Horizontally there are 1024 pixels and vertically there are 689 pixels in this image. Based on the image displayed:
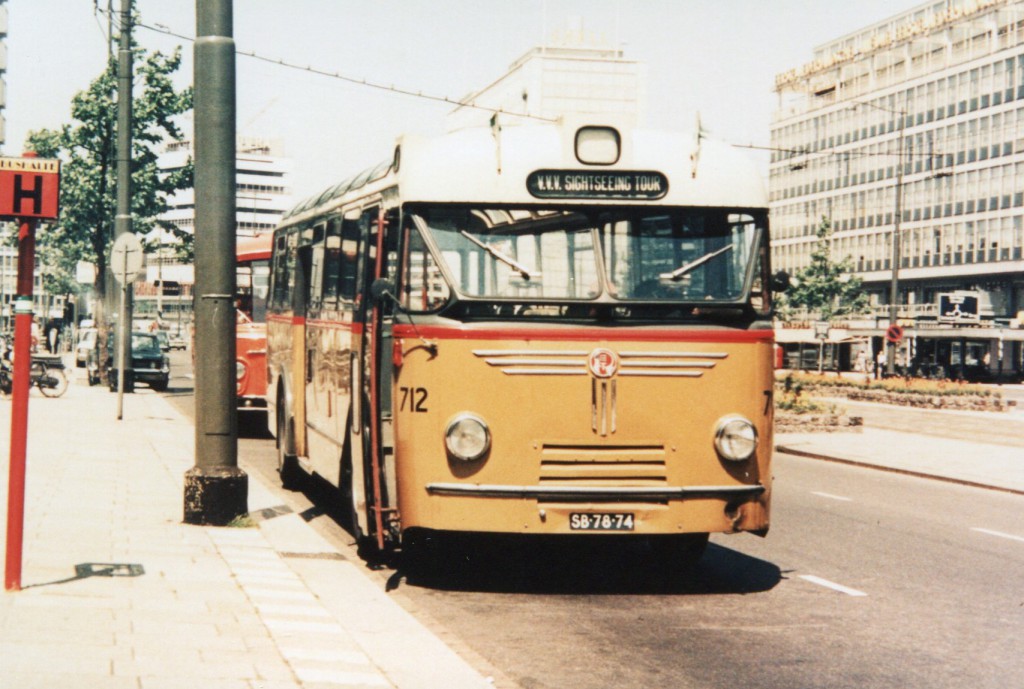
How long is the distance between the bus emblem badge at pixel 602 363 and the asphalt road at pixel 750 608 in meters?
1.53

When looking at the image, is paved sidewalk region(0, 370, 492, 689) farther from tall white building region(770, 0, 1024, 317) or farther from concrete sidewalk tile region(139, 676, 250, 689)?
tall white building region(770, 0, 1024, 317)

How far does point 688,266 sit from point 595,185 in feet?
2.72

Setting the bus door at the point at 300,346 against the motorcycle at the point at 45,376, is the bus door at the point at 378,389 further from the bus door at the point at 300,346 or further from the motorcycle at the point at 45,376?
the motorcycle at the point at 45,376

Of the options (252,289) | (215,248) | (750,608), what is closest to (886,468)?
(252,289)

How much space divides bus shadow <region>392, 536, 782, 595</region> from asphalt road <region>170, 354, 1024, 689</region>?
0.08 ft

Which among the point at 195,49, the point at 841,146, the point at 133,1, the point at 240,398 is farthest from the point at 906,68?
the point at 195,49

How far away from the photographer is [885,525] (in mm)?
14461

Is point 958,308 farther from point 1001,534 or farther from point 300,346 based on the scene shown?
point 300,346

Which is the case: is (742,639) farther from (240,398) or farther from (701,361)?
(240,398)

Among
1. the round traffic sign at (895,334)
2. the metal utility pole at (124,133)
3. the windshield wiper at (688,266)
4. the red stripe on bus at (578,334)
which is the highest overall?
the metal utility pole at (124,133)

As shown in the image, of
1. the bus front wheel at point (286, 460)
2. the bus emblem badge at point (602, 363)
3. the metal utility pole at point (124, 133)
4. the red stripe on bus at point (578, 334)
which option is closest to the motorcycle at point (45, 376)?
the metal utility pole at point (124, 133)

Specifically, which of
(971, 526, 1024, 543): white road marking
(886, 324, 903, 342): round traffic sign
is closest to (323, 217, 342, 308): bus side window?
(971, 526, 1024, 543): white road marking

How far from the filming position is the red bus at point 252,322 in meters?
22.0

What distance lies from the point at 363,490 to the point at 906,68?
287 feet
